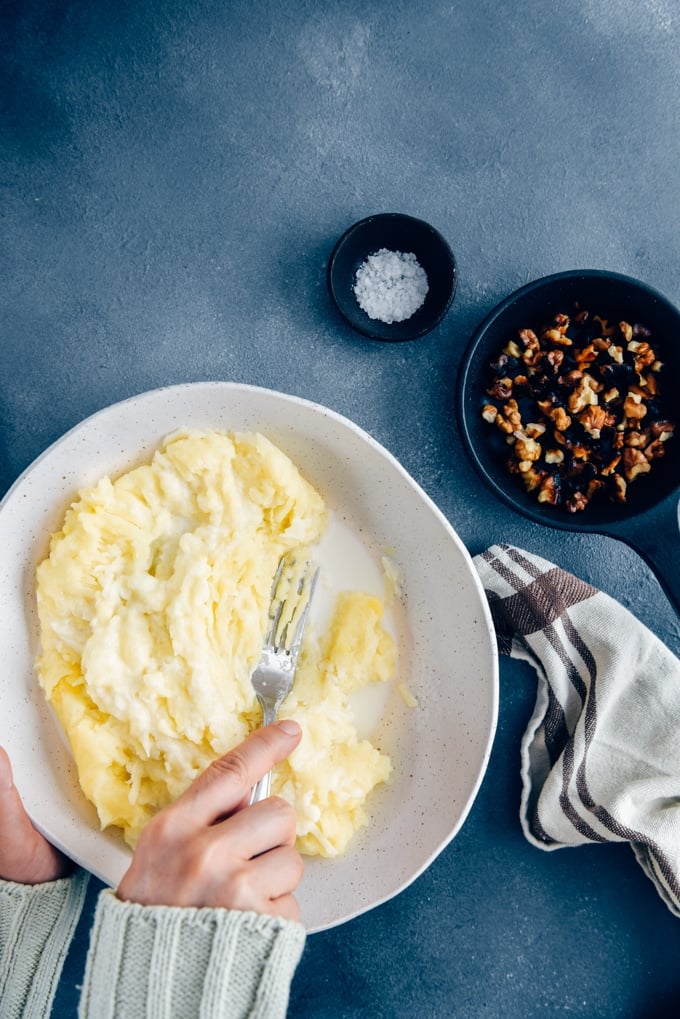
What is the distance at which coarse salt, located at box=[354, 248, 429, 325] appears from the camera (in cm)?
203

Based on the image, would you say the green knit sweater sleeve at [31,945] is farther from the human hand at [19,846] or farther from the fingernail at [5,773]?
the fingernail at [5,773]

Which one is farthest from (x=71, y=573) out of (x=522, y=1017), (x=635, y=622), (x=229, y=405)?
(x=522, y=1017)

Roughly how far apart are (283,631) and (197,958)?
0.68m

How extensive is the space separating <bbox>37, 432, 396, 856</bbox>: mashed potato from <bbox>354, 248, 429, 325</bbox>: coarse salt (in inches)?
18.0

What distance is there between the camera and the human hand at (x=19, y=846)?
1745mm

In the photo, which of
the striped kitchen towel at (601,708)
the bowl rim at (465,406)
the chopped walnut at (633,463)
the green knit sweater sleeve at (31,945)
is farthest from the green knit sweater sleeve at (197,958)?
the chopped walnut at (633,463)

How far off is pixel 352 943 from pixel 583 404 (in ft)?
4.68

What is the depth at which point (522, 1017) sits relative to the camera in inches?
82.0

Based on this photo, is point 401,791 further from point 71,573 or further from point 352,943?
point 71,573

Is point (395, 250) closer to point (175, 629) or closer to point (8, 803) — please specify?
point (175, 629)

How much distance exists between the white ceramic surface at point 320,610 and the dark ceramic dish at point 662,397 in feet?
0.88

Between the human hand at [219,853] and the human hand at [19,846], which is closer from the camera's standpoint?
the human hand at [219,853]

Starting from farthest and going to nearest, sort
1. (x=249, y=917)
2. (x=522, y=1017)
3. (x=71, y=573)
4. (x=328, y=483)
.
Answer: (x=522, y=1017) < (x=328, y=483) < (x=71, y=573) < (x=249, y=917)

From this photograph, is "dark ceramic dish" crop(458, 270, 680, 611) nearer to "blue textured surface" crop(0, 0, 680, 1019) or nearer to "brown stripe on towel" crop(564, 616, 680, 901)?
"blue textured surface" crop(0, 0, 680, 1019)
